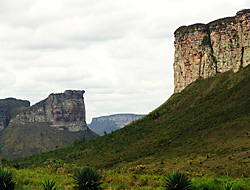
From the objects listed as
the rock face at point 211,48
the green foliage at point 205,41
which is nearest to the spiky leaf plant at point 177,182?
the rock face at point 211,48

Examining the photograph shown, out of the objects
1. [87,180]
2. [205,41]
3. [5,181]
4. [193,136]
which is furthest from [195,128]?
[5,181]

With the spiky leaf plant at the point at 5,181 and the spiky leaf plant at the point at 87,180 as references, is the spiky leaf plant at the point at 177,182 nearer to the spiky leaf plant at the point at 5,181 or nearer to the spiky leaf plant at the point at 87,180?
the spiky leaf plant at the point at 87,180

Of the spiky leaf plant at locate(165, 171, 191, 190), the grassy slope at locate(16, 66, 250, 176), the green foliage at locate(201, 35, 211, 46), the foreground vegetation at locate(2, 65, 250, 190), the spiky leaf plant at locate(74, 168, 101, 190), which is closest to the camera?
the spiky leaf plant at locate(74, 168, 101, 190)

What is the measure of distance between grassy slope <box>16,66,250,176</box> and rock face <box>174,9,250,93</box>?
18.1 feet

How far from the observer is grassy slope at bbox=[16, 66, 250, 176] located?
6278 centimetres

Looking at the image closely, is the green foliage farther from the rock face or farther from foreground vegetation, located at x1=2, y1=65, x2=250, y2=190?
foreground vegetation, located at x1=2, y1=65, x2=250, y2=190

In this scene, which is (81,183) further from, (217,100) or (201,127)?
(217,100)

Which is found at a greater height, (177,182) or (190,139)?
(190,139)

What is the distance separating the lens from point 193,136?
283 feet

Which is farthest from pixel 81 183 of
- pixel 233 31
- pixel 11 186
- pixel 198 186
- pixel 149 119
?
pixel 233 31

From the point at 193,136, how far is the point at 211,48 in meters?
49.3

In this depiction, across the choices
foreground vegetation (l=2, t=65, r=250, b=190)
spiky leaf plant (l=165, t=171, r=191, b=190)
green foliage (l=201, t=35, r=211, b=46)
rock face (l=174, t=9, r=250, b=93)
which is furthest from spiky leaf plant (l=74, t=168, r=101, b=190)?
green foliage (l=201, t=35, r=211, b=46)

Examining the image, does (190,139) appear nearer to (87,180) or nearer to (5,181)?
(87,180)

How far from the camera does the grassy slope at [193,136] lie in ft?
206
